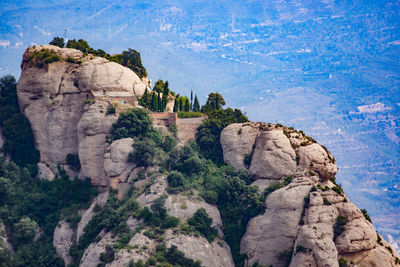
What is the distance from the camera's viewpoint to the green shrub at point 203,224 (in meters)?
83.3

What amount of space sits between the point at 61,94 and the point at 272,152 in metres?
31.7

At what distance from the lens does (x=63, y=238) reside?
298 feet

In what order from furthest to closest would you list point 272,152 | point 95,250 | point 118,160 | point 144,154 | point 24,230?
1. point 144,154
2. point 118,160
3. point 24,230
4. point 272,152
5. point 95,250

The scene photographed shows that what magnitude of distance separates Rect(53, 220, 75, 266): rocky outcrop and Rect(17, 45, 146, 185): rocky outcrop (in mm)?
7764

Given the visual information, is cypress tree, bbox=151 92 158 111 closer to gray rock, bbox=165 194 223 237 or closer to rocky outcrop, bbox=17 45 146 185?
rocky outcrop, bbox=17 45 146 185

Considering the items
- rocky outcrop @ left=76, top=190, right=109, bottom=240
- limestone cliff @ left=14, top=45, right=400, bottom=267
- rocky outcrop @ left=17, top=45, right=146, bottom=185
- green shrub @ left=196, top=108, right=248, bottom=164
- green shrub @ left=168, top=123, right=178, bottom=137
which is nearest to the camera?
limestone cliff @ left=14, top=45, right=400, bottom=267

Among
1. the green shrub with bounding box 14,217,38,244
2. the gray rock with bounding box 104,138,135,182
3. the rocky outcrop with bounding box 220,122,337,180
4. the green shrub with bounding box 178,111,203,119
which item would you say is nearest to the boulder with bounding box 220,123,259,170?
the rocky outcrop with bounding box 220,122,337,180

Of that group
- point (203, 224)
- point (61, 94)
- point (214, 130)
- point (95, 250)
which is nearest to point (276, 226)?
point (203, 224)

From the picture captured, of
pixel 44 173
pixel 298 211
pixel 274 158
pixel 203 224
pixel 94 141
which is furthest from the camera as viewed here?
pixel 44 173

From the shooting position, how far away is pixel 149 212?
277 feet

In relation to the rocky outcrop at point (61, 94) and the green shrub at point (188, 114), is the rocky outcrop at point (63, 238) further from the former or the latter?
the green shrub at point (188, 114)

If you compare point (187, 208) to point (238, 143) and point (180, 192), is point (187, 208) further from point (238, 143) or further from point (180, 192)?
point (238, 143)

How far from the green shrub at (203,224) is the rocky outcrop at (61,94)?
1931 centimetres

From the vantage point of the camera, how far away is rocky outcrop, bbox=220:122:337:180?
289 feet
